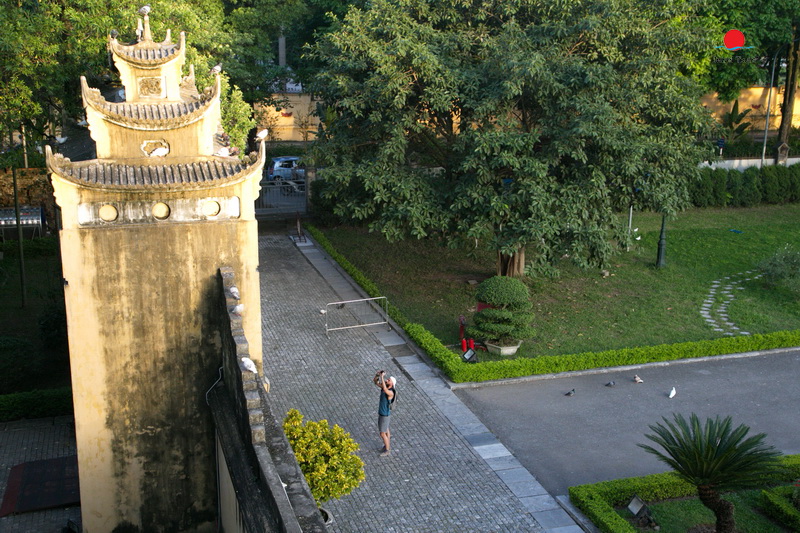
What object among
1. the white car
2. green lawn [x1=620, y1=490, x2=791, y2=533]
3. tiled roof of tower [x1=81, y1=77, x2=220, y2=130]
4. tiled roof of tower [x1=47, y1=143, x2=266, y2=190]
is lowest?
green lawn [x1=620, y1=490, x2=791, y2=533]

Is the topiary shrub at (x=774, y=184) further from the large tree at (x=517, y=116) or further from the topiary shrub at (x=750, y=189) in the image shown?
the large tree at (x=517, y=116)

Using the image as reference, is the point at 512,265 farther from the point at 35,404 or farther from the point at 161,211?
the point at 161,211

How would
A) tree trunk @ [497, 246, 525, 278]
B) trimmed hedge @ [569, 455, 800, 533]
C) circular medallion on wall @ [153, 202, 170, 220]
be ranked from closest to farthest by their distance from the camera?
circular medallion on wall @ [153, 202, 170, 220]
trimmed hedge @ [569, 455, 800, 533]
tree trunk @ [497, 246, 525, 278]

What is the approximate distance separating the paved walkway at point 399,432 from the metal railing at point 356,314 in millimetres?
299

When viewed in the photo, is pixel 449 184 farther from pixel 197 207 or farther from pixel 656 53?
pixel 197 207

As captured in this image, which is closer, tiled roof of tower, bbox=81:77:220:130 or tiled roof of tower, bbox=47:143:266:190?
tiled roof of tower, bbox=47:143:266:190

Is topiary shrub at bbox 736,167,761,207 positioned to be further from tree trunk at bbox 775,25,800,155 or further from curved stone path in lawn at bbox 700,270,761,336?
curved stone path in lawn at bbox 700,270,761,336

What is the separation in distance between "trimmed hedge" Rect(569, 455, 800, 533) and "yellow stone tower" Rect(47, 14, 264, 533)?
235 inches

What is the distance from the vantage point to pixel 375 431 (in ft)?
54.6

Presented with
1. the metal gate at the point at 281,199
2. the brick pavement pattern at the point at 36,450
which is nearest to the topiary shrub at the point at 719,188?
the metal gate at the point at 281,199

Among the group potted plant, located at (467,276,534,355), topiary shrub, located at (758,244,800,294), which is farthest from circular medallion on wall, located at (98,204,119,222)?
topiary shrub, located at (758,244,800,294)

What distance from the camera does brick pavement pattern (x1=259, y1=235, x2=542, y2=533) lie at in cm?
1373

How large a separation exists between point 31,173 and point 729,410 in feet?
82.1

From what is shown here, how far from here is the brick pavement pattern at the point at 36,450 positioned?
14.2 metres
